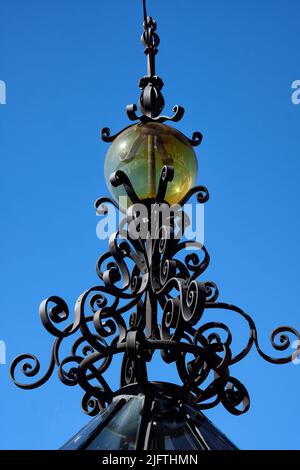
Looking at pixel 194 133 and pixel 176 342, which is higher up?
pixel 194 133

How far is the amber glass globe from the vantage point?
4461 millimetres

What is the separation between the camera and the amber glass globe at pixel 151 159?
14.6 ft

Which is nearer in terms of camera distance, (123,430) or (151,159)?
(123,430)

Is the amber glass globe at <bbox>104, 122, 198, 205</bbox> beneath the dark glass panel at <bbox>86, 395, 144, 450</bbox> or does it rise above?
above

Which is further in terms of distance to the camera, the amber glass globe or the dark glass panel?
the amber glass globe

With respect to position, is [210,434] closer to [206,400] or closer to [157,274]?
[206,400]

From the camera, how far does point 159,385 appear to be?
12.4 feet

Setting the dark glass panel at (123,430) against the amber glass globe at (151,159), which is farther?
the amber glass globe at (151,159)

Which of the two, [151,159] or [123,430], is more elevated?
[151,159]

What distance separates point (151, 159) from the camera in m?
4.48

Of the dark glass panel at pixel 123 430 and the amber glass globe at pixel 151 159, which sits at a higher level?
the amber glass globe at pixel 151 159
